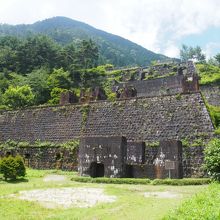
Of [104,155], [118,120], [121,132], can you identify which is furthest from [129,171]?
[118,120]

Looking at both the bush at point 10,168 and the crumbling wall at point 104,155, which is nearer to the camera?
the bush at point 10,168

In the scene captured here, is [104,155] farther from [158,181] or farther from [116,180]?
[158,181]

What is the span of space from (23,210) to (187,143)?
13.0 m

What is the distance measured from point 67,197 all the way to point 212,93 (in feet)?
125

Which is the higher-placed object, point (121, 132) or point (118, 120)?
point (118, 120)

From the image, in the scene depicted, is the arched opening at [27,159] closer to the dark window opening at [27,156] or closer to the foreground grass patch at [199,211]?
the dark window opening at [27,156]

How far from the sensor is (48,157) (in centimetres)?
2648

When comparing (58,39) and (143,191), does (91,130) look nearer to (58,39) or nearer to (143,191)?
(143,191)

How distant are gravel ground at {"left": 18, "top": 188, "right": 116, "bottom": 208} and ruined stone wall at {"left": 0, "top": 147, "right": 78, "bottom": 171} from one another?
9.68m

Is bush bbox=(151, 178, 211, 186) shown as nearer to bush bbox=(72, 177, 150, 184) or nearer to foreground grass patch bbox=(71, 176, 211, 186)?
foreground grass patch bbox=(71, 176, 211, 186)

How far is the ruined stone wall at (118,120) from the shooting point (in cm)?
2289

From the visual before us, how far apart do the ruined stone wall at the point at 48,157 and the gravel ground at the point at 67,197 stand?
968 cm

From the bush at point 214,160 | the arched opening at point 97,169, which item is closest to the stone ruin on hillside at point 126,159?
the arched opening at point 97,169

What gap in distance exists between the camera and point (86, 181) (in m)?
18.8
